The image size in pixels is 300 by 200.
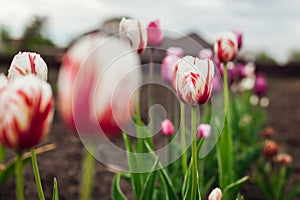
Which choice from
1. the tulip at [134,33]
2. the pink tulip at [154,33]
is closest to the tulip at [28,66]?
the tulip at [134,33]

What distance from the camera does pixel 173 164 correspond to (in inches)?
78.9

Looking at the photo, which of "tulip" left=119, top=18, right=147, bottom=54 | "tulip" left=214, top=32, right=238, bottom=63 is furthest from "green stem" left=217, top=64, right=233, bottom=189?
"tulip" left=119, top=18, right=147, bottom=54

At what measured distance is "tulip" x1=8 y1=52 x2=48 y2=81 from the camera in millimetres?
931

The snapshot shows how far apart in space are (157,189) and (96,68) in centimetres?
110

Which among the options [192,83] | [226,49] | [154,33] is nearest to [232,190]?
[226,49]

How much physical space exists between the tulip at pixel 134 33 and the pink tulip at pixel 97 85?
0.56 metres

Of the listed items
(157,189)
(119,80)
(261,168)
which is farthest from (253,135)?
(119,80)

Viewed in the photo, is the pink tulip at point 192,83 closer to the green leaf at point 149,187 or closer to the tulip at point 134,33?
the tulip at point 134,33

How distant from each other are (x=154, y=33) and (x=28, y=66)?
20.8 inches

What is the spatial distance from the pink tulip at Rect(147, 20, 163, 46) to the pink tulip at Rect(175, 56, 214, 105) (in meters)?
0.38

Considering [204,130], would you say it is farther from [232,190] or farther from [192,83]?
[192,83]

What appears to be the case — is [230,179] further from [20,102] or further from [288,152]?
[288,152]

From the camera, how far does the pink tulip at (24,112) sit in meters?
0.67

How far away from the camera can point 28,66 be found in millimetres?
930
